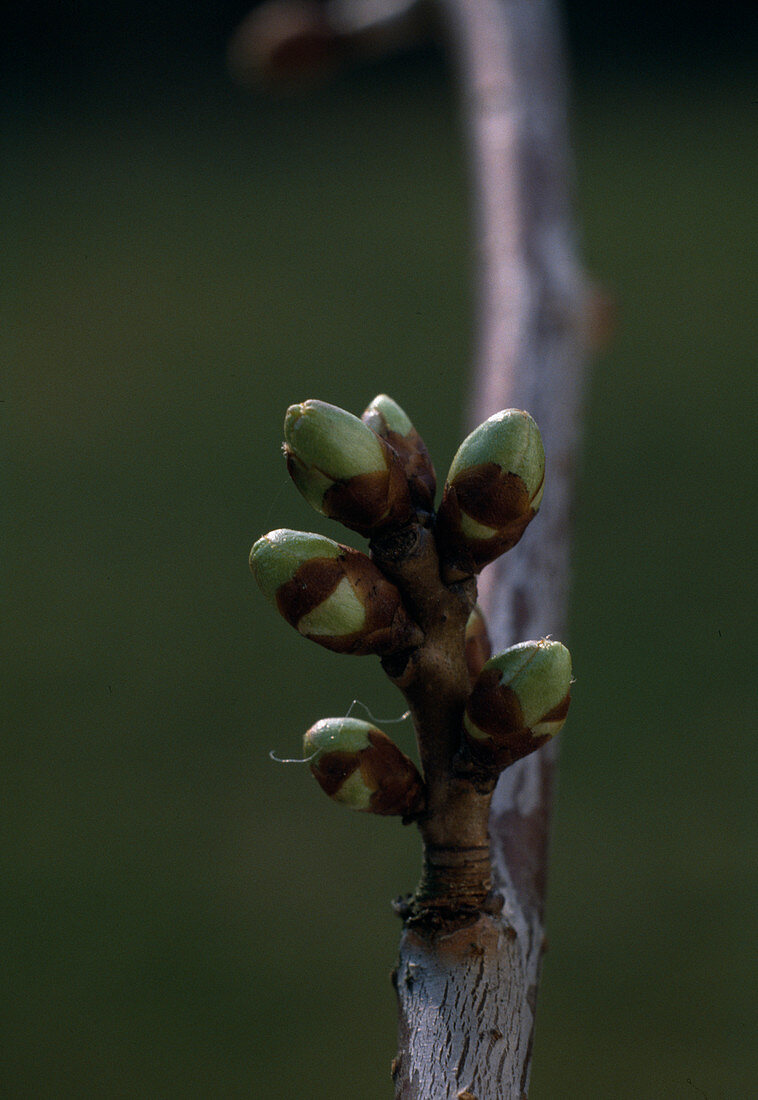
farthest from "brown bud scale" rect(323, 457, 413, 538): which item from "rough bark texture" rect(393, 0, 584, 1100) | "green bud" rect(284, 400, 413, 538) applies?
"rough bark texture" rect(393, 0, 584, 1100)

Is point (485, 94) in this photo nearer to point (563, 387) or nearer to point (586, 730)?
point (563, 387)

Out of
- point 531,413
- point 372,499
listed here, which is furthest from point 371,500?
point 531,413

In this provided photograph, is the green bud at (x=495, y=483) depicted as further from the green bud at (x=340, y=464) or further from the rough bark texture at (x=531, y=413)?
the rough bark texture at (x=531, y=413)

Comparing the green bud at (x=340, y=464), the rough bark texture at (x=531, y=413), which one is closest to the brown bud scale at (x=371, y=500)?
the green bud at (x=340, y=464)

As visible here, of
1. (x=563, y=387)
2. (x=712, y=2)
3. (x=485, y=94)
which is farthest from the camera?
(x=712, y=2)

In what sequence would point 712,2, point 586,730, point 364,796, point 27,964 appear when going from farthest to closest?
point 712,2 → point 586,730 → point 27,964 → point 364,796

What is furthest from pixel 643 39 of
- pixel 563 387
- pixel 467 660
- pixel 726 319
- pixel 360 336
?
pixel 467 660

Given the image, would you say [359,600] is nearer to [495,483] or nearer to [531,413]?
[495,483]
